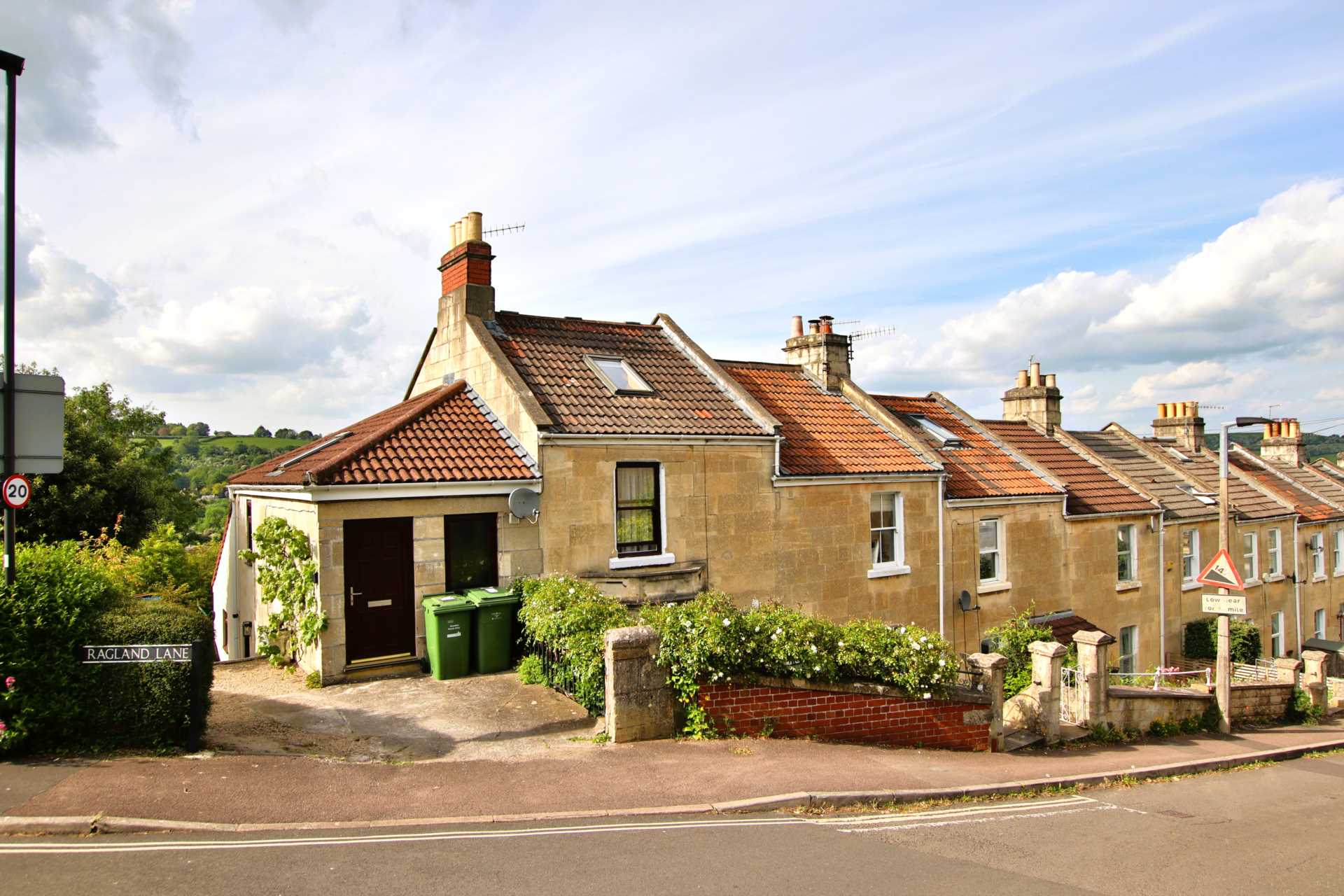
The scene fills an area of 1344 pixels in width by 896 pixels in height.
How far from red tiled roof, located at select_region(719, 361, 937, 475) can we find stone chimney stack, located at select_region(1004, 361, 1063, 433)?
29.5 ft

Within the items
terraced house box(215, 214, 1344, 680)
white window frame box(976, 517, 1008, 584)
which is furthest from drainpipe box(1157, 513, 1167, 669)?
white window frame box(976, 517, 1008, 584)

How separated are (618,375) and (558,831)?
414 inches

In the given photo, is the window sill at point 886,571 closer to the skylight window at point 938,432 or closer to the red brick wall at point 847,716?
the skylight window at point 938,432

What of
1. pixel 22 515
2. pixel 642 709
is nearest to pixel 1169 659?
pixel 642 709

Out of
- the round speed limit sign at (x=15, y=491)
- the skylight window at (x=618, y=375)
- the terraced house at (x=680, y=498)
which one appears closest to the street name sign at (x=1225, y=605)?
the terraced house at (x=680, y=498)

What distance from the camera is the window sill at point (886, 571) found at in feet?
57.0

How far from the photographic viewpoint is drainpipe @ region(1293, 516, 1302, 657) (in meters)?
28.3

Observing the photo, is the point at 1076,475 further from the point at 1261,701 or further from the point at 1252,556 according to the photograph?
the point at 1252,556

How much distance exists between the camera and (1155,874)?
745 cm

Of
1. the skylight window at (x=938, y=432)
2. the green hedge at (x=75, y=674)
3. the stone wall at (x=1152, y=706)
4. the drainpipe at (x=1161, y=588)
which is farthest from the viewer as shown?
the drainpipe at (x=1161, y=588)

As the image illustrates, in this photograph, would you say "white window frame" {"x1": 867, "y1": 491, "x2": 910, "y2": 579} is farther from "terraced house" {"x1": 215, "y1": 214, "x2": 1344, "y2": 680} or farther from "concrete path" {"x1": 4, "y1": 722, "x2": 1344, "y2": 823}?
"concrete path" {"x1": 4, "y1": 722, "x2": 1344, "y2": 823}

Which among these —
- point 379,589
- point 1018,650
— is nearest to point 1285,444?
point 1018,650

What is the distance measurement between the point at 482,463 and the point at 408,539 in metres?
1.69

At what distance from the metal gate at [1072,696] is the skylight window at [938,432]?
297 inches
